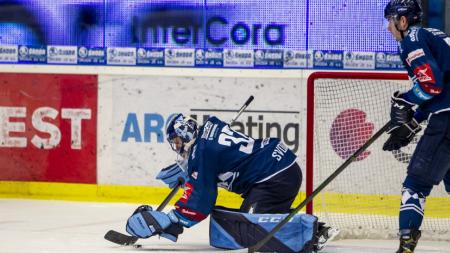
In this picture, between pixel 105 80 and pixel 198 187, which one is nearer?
pixel 198 187

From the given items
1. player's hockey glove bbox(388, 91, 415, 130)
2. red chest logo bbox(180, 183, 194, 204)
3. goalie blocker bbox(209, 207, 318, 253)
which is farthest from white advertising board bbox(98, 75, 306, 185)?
player's hockey glove bbox(388, 91, 415, 130)

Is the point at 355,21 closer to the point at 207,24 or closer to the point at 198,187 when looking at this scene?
the point at 207,24

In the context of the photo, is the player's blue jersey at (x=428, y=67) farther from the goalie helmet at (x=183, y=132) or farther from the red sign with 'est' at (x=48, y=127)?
the red sign with 'est' at (x=48, y=127)

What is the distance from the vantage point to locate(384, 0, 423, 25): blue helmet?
6.44m

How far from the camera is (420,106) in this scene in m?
6.49

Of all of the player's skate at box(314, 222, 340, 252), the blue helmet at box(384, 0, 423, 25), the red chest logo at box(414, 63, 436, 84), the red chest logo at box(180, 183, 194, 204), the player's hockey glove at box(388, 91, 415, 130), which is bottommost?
the player's skate at box(314, 222, 340, 252)

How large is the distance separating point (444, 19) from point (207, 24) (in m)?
1.72

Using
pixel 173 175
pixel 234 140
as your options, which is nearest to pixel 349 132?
pixel 173 175

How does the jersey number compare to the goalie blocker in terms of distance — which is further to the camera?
the jersey number

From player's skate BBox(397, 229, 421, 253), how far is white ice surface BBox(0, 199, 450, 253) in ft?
2.26

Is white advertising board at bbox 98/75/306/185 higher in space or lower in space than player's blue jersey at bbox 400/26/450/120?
lower

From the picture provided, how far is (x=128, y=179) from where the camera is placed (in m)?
9.41

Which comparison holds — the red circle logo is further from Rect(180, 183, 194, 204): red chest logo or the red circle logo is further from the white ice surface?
Rect(180, 183, 194, 204): red chest logo

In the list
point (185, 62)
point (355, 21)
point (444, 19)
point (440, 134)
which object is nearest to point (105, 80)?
point (185, 62)
